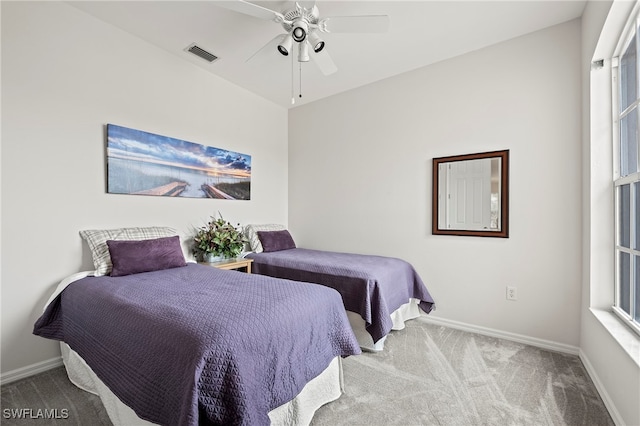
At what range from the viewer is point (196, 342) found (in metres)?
1.13

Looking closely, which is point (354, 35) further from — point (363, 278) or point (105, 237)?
point (105, 237)

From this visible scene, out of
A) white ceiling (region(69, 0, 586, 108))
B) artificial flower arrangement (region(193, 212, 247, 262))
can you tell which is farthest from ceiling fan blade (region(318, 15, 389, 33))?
artificial flower arrangement (region(193, 212, 247, 262))

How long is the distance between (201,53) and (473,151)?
2826mm

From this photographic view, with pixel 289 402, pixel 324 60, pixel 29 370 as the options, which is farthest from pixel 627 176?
pixel 29 370

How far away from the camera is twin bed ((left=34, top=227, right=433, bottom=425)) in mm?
1102

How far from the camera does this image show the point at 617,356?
1514 mm

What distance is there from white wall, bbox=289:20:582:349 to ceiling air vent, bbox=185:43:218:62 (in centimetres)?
151

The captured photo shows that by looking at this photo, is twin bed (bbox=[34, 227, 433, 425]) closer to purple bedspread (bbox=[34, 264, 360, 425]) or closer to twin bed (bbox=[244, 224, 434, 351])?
purple bedspread (bbox=[34, 264, 360, 425])

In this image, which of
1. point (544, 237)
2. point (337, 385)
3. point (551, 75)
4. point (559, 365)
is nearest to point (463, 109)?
point (551, 75)

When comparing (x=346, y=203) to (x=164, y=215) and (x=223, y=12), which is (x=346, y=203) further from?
(x=223, y=12)

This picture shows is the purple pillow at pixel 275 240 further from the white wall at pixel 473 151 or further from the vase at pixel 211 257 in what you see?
the vase at pixel 211 257

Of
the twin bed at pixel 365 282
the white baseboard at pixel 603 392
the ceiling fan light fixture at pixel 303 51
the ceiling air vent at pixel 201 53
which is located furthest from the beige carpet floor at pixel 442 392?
the ceiling air vent at pixel 201 53

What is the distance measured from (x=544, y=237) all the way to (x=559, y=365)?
38.7 inches

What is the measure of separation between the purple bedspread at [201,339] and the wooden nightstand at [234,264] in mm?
868
